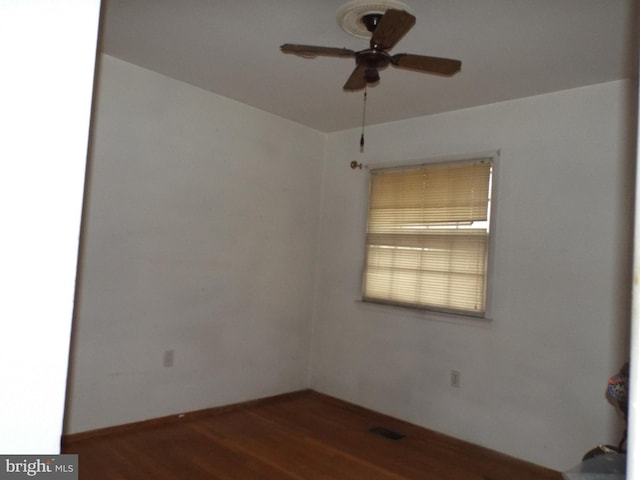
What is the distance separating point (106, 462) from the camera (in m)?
2.61

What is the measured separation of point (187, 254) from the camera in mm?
3379

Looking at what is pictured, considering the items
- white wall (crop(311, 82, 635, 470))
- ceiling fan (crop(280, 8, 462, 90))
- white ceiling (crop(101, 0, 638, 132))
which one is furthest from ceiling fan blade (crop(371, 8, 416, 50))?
white wall (crop(311, 82, 635, 470))

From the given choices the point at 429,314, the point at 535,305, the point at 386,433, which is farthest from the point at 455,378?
the point at 535,305

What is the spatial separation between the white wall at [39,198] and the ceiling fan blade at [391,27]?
56.3 inches

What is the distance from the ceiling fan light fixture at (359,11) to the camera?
1944 millimetres

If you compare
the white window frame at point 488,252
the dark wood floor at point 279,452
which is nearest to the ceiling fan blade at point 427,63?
the white window frame at point 488,252

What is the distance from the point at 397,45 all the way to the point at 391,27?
804 mm

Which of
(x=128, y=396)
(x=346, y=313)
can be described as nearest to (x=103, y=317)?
(x=128, y=396)

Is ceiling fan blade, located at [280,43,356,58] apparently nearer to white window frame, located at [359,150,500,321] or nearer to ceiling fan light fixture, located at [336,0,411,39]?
ceiling fan light fixture, located at [336,0,411,39]

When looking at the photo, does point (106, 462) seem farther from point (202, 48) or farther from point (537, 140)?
point (537, 140)

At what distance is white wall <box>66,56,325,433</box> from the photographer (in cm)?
294

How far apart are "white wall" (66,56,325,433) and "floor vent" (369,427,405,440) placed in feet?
3.26

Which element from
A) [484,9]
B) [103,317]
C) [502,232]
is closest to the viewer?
[484,9]

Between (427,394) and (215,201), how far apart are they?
227cm
